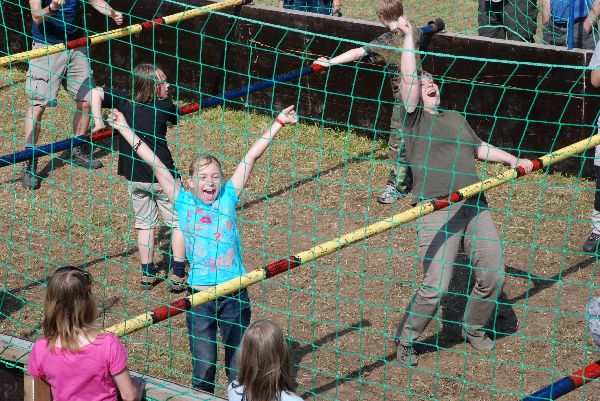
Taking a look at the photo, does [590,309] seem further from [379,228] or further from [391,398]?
[391,398]

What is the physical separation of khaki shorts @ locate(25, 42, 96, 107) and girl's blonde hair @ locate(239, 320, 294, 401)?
4980mm

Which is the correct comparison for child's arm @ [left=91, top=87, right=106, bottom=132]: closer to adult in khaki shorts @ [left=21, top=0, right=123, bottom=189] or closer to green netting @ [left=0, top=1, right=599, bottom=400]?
green netting @ [left=0, top=1, right=599, bottom=400]

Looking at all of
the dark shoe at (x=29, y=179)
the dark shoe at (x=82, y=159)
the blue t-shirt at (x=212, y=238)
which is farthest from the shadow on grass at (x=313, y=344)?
the dark shoe at (x=82, y=159)

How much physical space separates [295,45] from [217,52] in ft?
3.07

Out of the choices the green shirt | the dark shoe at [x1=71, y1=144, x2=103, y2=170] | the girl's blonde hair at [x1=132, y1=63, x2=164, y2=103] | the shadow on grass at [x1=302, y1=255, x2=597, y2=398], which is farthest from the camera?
the dark shoe at [x1=71, y1=144, x2=103, y2=170]

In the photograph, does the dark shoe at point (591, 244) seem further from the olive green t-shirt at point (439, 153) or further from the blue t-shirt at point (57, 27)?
the blue t-shirt at point (57, 27)

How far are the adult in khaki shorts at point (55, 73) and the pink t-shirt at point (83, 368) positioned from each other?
429 cm

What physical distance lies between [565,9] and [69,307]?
282 inches

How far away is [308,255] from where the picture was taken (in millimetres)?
5402

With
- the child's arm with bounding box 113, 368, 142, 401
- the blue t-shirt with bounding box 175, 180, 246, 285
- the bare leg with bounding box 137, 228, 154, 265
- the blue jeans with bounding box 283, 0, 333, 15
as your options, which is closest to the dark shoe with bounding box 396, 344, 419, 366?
the blue t-shirt with bounding box 175, 180, 246, 285

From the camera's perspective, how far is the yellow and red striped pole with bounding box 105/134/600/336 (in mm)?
5035

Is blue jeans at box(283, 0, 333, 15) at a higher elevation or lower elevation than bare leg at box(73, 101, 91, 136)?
higher

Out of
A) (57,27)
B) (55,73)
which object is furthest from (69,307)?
(57,27)

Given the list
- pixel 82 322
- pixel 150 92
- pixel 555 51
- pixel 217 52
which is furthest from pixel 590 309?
pixel 217 52
